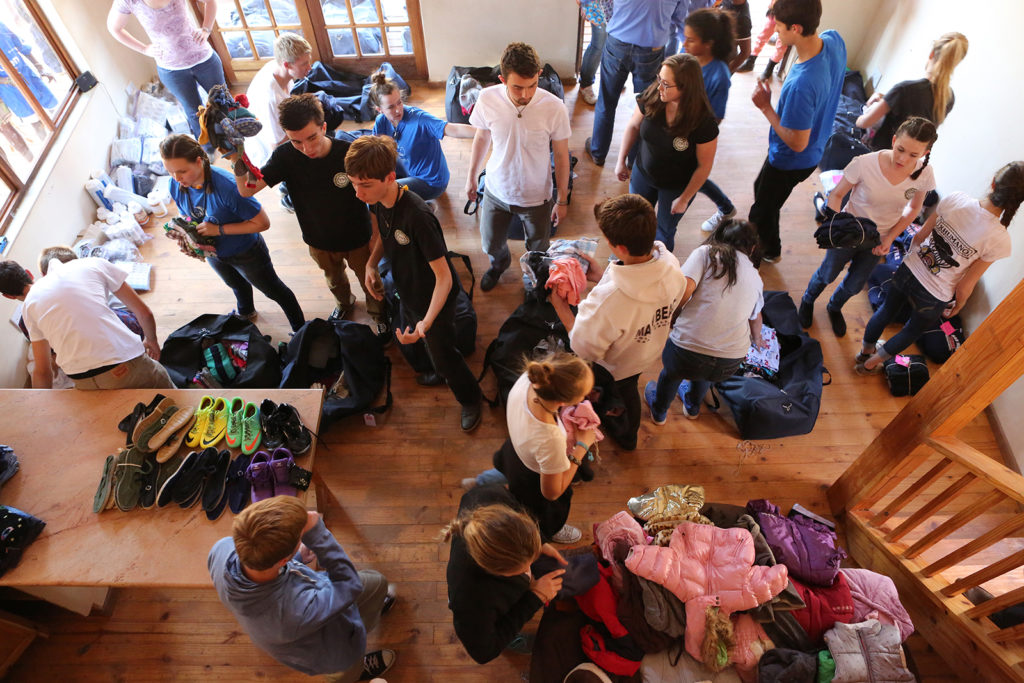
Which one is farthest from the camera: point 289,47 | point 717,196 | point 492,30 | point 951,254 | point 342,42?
point 342,42

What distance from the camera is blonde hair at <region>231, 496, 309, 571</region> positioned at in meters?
1.63

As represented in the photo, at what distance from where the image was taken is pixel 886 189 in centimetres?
299

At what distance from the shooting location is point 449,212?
447 cm

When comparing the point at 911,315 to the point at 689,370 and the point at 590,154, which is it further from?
the point at 590,154

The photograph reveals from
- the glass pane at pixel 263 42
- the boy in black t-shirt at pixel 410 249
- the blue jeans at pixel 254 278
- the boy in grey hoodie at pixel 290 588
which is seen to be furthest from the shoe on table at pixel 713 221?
the glass pane at pixel 263 42

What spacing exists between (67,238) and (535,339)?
3.50 m

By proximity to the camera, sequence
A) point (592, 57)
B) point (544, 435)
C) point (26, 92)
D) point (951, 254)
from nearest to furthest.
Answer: point (544, 435) → point (951, 254) → point (26, 92) → point (592, 57)

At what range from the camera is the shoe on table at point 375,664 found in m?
2.40

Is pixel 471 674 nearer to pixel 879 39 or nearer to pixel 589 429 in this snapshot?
pixel 589 429

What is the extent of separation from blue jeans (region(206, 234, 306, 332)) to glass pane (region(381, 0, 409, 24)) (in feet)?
10.6

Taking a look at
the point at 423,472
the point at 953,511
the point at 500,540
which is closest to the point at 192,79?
the point at 423,472

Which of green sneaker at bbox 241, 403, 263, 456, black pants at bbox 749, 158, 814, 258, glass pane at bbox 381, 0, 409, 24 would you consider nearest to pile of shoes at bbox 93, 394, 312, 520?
green sneaker at bbox 241, 403, 263, 456

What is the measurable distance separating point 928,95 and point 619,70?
2.01 metres

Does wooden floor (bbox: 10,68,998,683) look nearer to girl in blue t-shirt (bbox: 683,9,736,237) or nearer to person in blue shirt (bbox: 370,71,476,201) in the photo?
person in blue shirt (bbox: 370,71,476,201)
